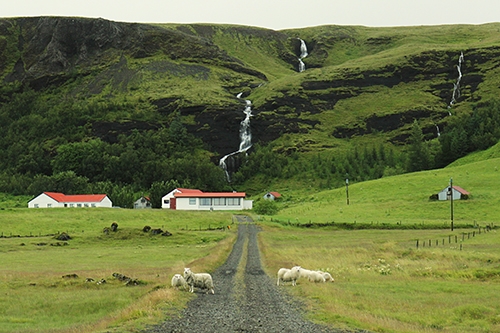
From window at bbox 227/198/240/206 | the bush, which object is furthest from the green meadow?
window at bbox 227/198/240/206

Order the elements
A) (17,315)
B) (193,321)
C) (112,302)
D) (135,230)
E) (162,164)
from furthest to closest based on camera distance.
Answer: (162,164) → (135,230) → (112,302) → (17,315) → (193,321)

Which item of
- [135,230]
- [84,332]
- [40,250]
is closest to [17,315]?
[84,332]

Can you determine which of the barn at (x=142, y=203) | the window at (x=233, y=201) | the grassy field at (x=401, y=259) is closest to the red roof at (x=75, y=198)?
the barn at (x=142, y=203)

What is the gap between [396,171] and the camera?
582 ft

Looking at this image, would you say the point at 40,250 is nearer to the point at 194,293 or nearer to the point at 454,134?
the point at 194,293

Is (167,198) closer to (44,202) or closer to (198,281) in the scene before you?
(44,202)

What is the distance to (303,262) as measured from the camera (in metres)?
45.8

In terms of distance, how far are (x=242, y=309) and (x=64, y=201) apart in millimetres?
120946

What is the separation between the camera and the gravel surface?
21.4 m

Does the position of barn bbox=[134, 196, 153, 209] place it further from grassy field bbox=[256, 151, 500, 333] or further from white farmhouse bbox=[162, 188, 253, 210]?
grassy field bbox=[256, 151, 500, 333]

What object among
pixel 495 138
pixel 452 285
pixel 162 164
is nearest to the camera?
pixel 452 285

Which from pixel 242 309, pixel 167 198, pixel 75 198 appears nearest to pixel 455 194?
pixel 167 198

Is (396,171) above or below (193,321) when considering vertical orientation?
above

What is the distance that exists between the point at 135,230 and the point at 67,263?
2757 cm
